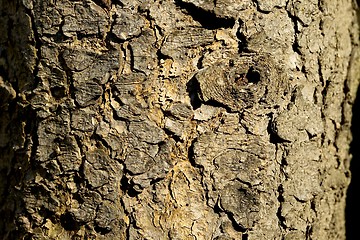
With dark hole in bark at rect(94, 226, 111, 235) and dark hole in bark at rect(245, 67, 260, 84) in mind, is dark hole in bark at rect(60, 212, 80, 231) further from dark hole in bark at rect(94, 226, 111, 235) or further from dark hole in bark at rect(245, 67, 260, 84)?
dark hole in bark at rect(245, 67, 260, 84)

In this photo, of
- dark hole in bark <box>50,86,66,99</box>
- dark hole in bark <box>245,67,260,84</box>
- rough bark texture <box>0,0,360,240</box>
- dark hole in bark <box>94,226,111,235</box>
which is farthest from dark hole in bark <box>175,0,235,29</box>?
dark hole in bark <box>94,226,111,235</box>

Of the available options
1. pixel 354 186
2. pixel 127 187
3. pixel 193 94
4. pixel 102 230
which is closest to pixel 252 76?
pixel 193 94

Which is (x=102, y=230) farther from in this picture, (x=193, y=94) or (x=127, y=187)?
(x=193, y=94)

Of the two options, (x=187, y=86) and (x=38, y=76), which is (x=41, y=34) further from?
(x=187, y=86)

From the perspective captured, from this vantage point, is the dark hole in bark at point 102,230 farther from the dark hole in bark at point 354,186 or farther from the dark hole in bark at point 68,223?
the dark hole in bark at point 354,186

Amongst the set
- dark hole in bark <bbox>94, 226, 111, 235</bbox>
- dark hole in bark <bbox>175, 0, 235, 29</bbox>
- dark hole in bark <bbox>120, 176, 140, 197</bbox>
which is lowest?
dark hole in bark <bbox>94, 226, 111, 235</bbox>

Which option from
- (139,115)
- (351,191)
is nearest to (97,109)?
(139,115)
